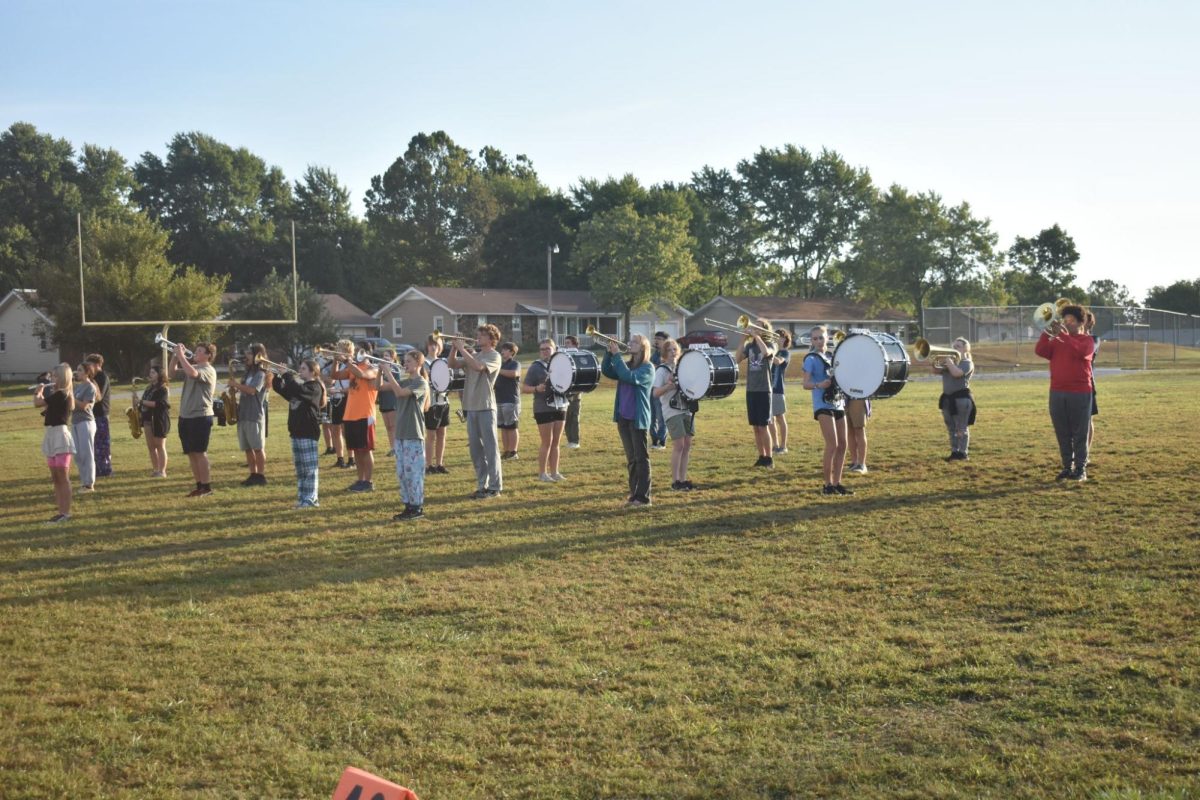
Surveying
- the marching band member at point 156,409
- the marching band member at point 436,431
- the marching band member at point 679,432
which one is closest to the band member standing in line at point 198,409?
the marching band member at point 156,409

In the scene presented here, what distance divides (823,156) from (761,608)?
10290 cm

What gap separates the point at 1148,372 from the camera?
42156 mm

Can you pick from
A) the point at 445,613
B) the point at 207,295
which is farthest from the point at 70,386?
the point at 207,295

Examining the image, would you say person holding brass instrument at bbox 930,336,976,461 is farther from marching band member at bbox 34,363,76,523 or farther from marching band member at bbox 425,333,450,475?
marching band member at bbox 34,363,76,523

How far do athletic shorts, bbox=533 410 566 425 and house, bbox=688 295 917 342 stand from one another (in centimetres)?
6642

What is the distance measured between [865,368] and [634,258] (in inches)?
2478

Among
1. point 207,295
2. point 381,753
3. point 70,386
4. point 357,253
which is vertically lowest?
point 381,753

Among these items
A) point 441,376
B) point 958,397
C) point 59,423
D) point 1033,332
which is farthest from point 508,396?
point 1033,332

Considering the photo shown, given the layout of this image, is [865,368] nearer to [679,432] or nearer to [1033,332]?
[679,432]

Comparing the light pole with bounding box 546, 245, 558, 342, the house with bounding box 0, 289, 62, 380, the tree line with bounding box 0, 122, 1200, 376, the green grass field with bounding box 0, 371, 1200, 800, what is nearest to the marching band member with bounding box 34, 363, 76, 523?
the green grass field with bounding box 0, 371, 1200, 800

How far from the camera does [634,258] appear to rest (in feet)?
247

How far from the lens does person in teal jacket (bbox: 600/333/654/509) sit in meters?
12.2

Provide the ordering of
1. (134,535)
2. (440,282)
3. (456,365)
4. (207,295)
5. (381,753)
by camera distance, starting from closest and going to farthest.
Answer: (381,753) < (134,535) < (456,365) < (207,295) < (440,282)

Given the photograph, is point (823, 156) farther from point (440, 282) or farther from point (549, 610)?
point (549, 610)
